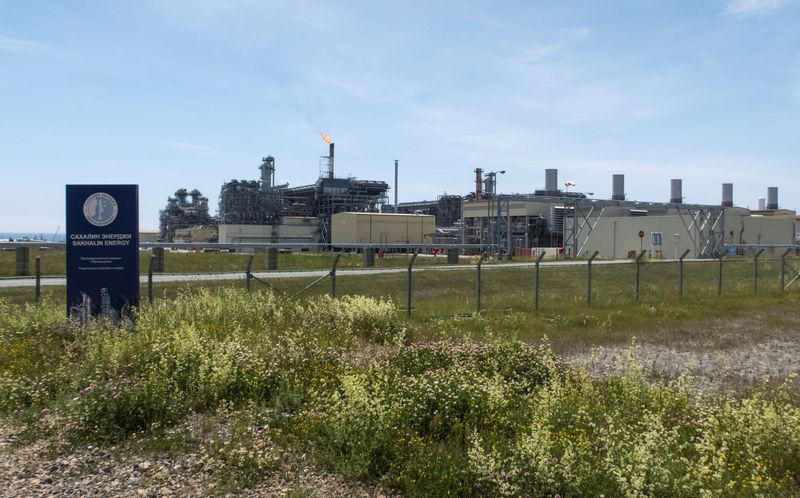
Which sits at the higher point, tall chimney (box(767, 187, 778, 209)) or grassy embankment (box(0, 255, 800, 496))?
tall chimney (box(767, 187, 778, 209))

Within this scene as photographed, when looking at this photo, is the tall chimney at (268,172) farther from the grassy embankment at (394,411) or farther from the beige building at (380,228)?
the grassy embankment at (394,411)

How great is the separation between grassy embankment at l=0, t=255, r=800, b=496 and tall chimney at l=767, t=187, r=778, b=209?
102 m

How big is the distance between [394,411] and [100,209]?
343 inches

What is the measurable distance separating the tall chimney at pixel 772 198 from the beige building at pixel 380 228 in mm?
58096

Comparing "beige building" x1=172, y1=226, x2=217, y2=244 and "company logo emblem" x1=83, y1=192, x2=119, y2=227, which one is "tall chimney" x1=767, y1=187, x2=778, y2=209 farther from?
"company logo emblem" x1=83, y1=192, x2=119, y2=227

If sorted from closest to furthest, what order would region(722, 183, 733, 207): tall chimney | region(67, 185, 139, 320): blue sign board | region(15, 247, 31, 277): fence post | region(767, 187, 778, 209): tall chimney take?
1. region(67, 185, 139, 320): blue sign board
2. region(15, 247, 31, 277): fence post
3. region(722, 183, 733, 207): tall chimney
4. region(767, 187, 778, 209): tall chimney

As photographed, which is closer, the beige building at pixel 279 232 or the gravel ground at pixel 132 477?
the gravel ground at pixel 132 477

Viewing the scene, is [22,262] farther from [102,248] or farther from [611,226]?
[611,226]

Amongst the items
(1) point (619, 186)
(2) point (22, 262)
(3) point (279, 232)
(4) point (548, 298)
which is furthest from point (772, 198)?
(2) point (22, 262)

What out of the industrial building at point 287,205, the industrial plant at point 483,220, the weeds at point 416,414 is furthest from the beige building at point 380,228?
the weeds at point 416,414

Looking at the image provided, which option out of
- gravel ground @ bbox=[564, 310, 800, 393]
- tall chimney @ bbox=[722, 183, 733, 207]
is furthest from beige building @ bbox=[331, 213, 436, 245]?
gravel ground @ bbox=[564, 310, 800, 393]

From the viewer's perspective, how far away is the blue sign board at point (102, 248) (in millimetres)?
12516

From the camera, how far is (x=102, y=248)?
41.4 feet

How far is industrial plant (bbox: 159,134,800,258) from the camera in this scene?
57.7 metres
